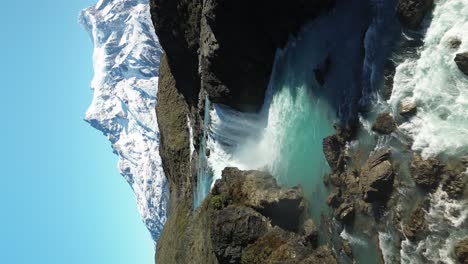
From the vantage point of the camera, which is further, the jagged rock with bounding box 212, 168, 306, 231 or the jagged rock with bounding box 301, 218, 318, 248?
the jagged rock with bounding box 212, 168, 306, 231

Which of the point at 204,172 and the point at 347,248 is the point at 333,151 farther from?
the point at 204,172

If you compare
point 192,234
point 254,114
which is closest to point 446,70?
point 254,114

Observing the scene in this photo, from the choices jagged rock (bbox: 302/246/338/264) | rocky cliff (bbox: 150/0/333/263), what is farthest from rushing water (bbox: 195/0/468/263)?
jagged rock (bbox: 302/246/338/264)

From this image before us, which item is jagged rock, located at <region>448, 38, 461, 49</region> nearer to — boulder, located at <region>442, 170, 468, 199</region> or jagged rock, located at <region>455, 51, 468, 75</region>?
jagged rock, located at <region>455, 51, 468, 75</region>

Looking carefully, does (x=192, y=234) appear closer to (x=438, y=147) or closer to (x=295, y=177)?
(x=295, y=177)

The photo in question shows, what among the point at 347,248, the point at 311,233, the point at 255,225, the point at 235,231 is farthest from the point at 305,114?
the point at 347,248

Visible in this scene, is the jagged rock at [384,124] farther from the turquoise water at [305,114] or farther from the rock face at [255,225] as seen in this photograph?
the rock face at [255,225]

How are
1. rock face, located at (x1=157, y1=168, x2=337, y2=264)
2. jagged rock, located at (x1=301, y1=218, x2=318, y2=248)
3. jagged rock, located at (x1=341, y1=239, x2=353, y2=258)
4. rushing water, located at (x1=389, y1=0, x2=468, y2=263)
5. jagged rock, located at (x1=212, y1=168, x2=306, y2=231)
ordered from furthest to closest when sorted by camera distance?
jagged rock, located at (x1=212, y1=168, x2=306, y2=231) < jagged rock, located at (x1=301, y1=218, x2=318, y2=248) < rock face, located at (x1=157, y1=168, x2=337, y2=264) < jagged rock, located at (x1=341, y1=239, x2=353, y2=258) < rushing water, located at (x1=389, y1=0, x2=468, y2=263)
